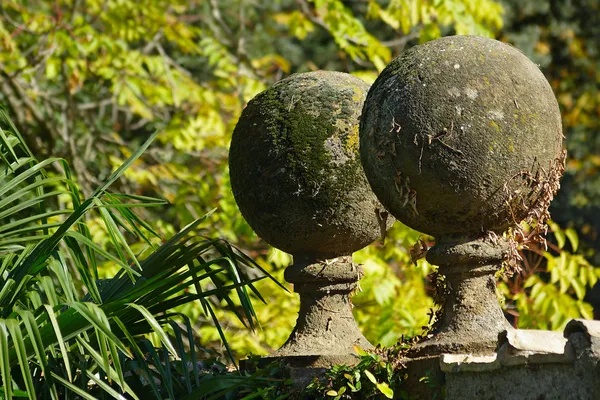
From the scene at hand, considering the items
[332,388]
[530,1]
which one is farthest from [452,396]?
[530,1]

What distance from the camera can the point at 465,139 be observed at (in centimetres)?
302

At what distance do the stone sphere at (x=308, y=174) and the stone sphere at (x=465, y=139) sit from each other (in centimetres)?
54

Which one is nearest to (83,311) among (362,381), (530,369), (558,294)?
(362,381)

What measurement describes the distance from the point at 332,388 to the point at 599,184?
11418 millimetres

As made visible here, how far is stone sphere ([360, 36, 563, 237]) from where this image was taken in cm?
303

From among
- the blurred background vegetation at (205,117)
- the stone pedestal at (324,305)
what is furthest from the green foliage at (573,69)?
the stone pedestal at (324,305)

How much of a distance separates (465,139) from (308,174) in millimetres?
901

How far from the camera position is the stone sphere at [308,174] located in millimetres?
3770

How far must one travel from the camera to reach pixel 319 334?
3807 mm

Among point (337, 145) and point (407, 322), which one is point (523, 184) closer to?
point (337, 145)

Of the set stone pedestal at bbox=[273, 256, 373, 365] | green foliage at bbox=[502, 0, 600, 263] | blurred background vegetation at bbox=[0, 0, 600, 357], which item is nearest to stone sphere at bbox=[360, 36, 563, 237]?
stone pedestal at bbox=[273, 256, 373, 365]

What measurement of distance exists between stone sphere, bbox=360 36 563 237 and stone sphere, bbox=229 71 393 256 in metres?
0.54

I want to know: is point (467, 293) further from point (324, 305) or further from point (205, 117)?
point (205, 117)

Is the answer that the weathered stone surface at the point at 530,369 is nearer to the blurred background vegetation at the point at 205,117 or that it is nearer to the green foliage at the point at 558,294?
the blurred background vegetation at the point at 205,117
